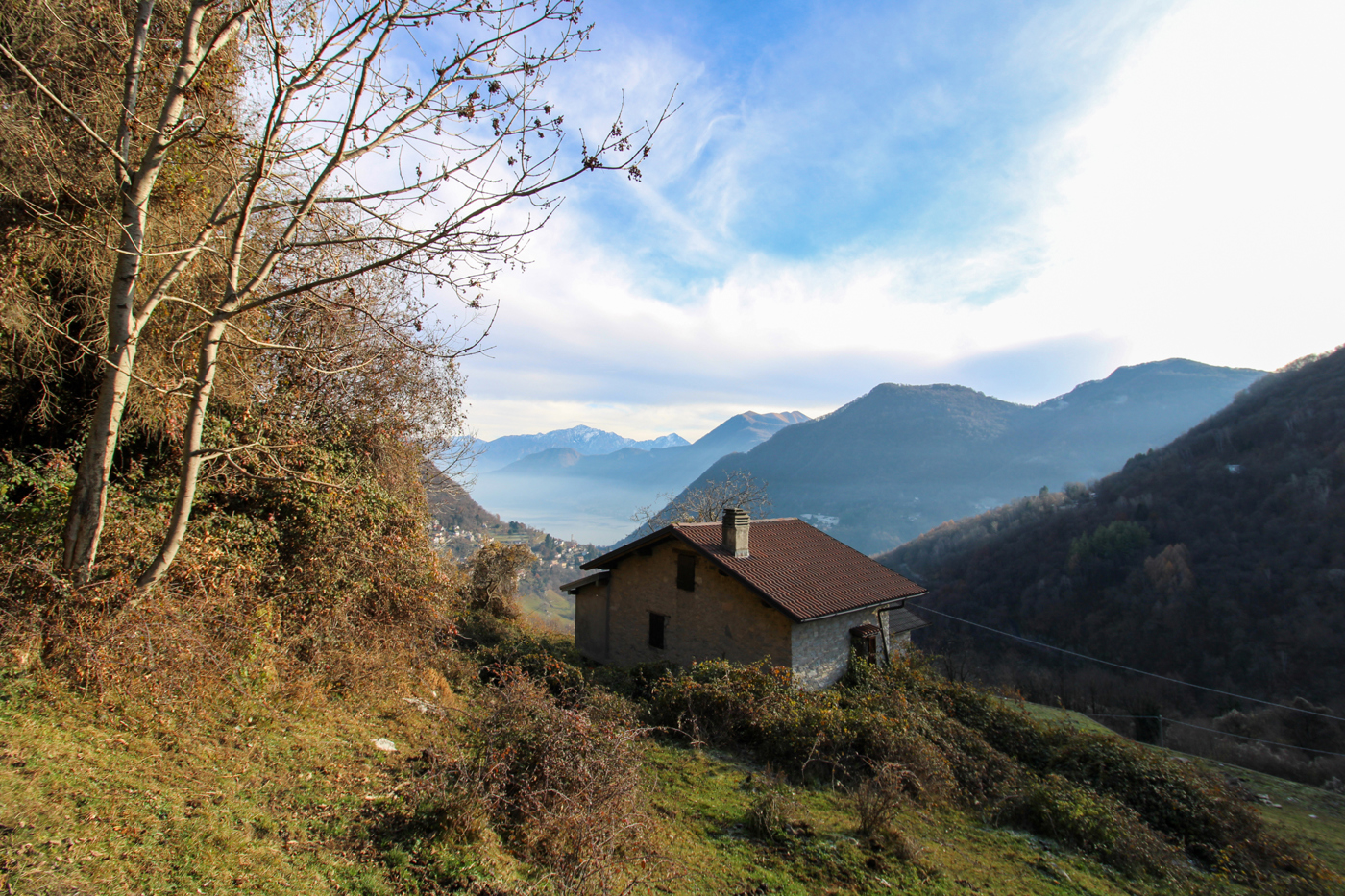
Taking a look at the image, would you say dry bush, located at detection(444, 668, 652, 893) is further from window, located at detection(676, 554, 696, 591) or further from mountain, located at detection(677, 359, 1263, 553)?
mountain, located at detection(677, 359, 1263, 553)

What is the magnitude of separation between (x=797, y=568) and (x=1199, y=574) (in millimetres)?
48626

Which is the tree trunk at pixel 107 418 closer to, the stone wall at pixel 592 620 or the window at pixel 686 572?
the window at pixel 686 572

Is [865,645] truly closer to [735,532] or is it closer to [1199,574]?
[735,532]

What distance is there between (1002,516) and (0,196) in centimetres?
8816

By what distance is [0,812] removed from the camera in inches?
126

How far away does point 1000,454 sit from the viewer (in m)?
175

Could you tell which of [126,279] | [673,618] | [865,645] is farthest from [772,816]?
[865,645]

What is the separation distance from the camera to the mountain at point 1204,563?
132 feet

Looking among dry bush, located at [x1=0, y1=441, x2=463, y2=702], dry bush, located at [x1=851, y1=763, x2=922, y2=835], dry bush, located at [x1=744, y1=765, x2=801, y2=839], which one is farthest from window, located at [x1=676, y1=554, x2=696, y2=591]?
dry bush, located at [x1=744, y1=765, x2=801, y2=839]

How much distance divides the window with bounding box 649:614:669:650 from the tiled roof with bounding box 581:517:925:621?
8.22ft

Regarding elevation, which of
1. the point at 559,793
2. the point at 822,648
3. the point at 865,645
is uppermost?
the point at 559,793

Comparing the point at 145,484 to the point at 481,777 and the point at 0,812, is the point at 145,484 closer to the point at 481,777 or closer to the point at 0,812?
the point at 0,812

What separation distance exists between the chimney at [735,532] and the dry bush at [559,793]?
41.7ft

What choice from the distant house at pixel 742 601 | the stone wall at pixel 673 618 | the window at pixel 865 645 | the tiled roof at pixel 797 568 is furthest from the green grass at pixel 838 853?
the window at pixel 865 645
